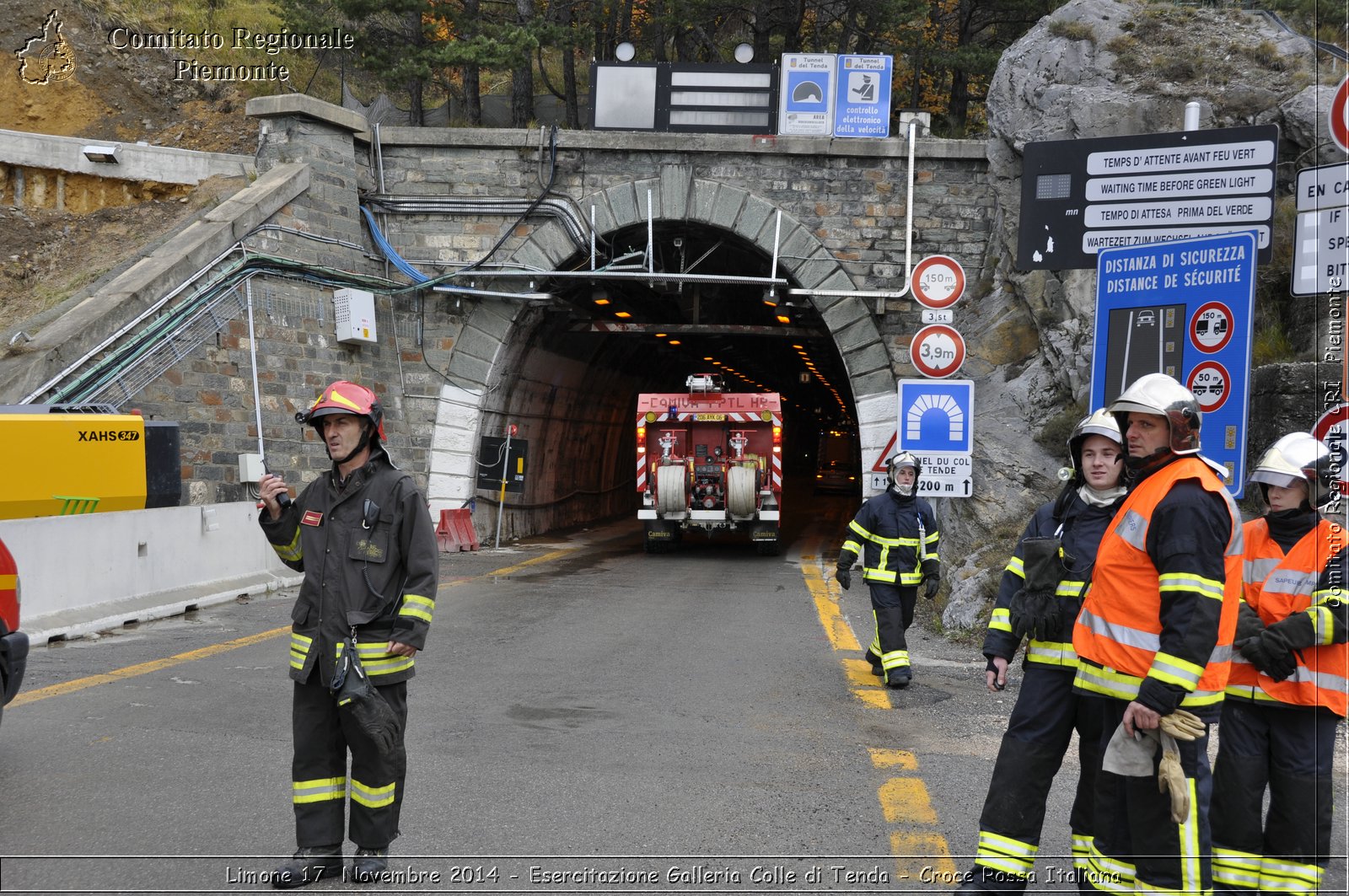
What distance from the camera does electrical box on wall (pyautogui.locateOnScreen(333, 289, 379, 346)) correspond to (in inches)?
739

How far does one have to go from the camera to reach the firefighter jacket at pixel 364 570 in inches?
184

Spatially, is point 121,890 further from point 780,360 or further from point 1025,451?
point 780,360

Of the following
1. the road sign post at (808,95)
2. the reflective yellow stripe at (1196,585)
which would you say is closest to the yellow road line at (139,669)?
the reflective yellow stripe at (1196,585)

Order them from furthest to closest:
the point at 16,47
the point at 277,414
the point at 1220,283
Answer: the point at 16,47 → the point at 277,414 → the point at 1220,283

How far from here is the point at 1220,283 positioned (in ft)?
22.9

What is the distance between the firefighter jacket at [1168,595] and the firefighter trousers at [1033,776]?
1.05 ft

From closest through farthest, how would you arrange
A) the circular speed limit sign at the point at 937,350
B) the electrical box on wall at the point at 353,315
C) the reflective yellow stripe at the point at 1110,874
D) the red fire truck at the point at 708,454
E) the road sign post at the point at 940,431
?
the reflective yellow stripe at the point at 1110,874 < the road sign post at the point at 940,431 < the circular speed limit sign at the point at 937,350 < the electrical box on wall at the point at 353,315 < the red fire truck at the point at 708,454

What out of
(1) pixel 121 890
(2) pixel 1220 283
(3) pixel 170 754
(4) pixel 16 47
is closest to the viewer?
(1) pixel 121 890

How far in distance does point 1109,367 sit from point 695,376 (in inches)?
561

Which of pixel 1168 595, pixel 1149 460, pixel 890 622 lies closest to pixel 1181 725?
pixel 1168 595

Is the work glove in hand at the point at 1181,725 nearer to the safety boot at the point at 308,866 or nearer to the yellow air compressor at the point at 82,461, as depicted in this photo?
the safety boot at the point at 308,866

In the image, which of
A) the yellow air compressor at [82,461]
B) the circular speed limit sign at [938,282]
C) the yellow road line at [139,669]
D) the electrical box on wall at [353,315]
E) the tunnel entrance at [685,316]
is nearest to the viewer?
the yellow road line at [139,669]

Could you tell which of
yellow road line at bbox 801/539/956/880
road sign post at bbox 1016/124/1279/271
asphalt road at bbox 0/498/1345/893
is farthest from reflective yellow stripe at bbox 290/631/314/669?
road sign post at bbox 1016/124/1279/271

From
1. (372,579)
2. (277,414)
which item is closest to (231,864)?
(372,579)
